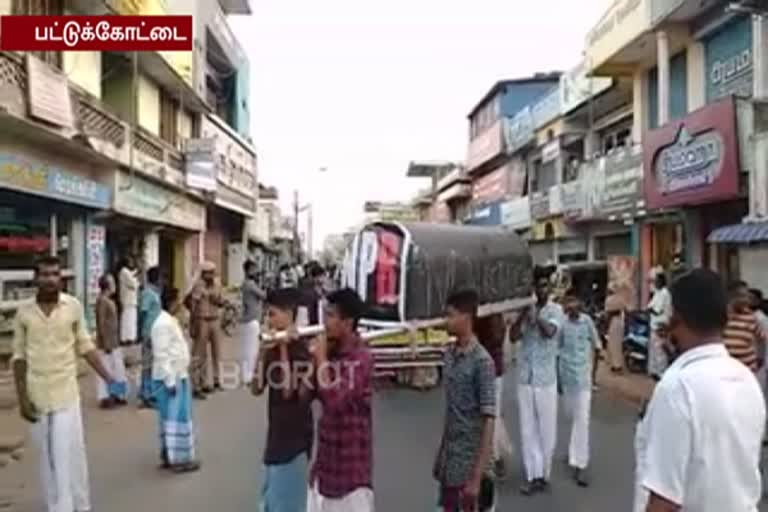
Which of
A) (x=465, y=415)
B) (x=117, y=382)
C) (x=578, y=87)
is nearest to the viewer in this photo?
(x=465, y=415)

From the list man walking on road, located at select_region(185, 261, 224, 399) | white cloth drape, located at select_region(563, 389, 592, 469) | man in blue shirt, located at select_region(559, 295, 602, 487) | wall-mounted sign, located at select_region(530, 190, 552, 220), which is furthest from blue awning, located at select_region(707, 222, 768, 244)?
wall-mounted sign, located at select_region(530, 190, 552, 220)

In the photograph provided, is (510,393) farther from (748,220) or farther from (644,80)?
(644,80)

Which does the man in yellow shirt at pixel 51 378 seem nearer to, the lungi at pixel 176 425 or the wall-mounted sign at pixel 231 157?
the lungi at pixel 176 425

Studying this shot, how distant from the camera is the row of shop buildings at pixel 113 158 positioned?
14.5 m

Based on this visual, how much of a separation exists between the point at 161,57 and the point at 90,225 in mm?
4662

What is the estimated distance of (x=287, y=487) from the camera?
563 centimetres

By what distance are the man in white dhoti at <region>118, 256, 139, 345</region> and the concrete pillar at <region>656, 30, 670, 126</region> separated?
11033mm

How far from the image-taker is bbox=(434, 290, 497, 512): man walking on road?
5.37m

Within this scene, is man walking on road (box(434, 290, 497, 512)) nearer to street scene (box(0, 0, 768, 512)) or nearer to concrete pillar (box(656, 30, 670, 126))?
street scene (box(0, 0, 768, 512))

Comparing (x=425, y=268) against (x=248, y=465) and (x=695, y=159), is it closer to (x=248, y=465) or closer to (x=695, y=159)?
(x=248, y=465)

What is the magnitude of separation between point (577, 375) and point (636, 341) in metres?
9.54

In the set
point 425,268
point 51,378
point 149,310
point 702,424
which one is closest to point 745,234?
point 425,268

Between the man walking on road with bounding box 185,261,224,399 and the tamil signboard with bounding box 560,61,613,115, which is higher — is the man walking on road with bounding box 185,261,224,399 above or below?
below

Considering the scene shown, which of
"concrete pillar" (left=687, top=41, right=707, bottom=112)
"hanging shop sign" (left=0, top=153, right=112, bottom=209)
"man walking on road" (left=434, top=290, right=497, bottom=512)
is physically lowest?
"man walking on road" (left=434, top=290, right=497, bottom=512)
